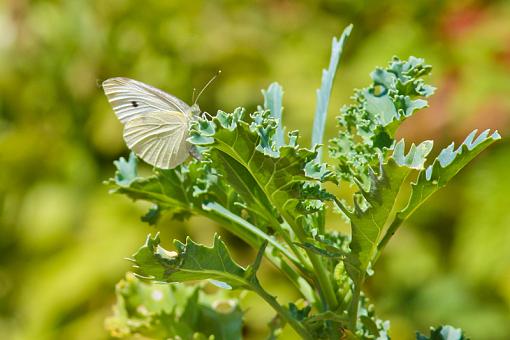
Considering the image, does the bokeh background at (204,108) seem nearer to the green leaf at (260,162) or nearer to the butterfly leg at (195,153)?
the butterfly leg at (195,153)

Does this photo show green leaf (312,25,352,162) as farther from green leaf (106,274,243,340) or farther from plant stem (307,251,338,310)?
green leaf (106,274,243,340)

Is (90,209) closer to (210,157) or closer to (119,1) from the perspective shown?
(119,1)

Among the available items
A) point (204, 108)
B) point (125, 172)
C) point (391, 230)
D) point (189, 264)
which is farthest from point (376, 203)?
point (204, 108)

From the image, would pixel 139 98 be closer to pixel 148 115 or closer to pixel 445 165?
pixel 148 115

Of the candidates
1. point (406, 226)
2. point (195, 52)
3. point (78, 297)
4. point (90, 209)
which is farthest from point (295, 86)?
point (78, 297)

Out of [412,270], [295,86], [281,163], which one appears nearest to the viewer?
[281,163]

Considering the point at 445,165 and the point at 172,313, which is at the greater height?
the point at 445,165
